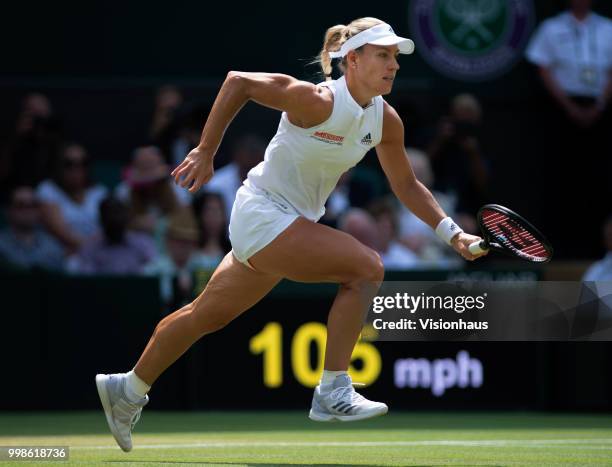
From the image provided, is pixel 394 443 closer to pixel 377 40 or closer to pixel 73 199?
pixel 377 40

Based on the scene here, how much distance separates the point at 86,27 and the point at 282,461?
760cm

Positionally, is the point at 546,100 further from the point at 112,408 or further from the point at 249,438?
the point at 112,408

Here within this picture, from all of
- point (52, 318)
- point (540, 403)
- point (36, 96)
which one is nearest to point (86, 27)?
point (36, 96)

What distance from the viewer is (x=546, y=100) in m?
12.2

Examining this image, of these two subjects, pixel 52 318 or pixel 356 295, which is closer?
pixel 356 295

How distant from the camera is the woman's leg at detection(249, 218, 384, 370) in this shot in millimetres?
5457

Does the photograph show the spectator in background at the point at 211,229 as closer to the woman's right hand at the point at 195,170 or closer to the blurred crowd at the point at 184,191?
the blurred crowd at the point at 184,191

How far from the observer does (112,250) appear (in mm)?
9703

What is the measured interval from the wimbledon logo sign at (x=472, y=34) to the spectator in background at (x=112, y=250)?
393cm

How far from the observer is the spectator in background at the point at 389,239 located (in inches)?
389

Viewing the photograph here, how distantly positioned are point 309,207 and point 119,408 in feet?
4.24

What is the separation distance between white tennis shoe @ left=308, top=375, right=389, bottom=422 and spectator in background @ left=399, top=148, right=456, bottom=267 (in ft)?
15.7

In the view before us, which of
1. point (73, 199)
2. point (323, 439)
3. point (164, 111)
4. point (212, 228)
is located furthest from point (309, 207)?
point (164, 111)

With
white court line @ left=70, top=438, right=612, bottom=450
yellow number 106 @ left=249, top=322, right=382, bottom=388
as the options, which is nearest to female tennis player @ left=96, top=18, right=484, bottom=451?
white court line @ left=70, top=438, right=612, bottom=450
